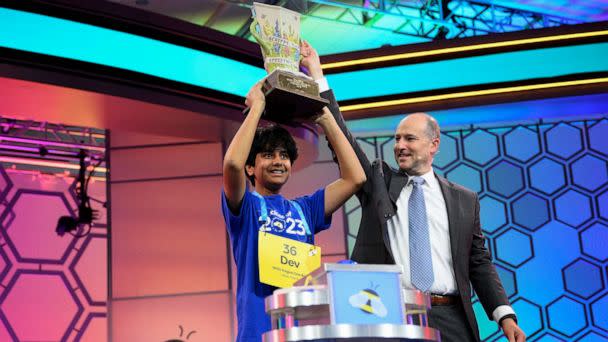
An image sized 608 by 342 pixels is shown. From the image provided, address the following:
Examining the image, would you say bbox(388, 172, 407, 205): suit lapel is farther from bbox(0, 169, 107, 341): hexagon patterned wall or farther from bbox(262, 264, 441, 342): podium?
bbox(0, 169, 107, 341): hexagon patterned wall

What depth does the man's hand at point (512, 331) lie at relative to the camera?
8.89 ft

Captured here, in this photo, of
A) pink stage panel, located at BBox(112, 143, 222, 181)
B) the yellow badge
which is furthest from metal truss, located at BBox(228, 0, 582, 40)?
the yellow badge

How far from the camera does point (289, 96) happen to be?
2461 millimetres

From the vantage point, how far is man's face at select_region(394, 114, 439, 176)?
2982mm

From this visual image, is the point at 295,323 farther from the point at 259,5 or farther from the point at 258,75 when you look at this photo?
the point at 258,75

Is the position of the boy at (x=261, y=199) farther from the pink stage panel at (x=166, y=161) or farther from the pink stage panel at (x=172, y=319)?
the pink stage panel at (x=166, y=161)

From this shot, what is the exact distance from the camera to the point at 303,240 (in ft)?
8.25

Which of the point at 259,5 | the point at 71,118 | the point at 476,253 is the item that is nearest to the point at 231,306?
the point at 71,118

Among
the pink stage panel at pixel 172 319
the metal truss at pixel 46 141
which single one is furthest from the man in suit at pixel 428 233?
the metal truss at pixel 46 141

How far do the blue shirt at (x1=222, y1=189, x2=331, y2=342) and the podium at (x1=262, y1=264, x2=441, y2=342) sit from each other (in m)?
0.51

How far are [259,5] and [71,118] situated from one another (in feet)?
8.82

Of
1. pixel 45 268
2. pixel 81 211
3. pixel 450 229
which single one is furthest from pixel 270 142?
pixel 45 268

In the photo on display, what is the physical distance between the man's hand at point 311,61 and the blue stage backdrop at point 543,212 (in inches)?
129

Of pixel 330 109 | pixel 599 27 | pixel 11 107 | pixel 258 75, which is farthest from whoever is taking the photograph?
pixel 599 27
